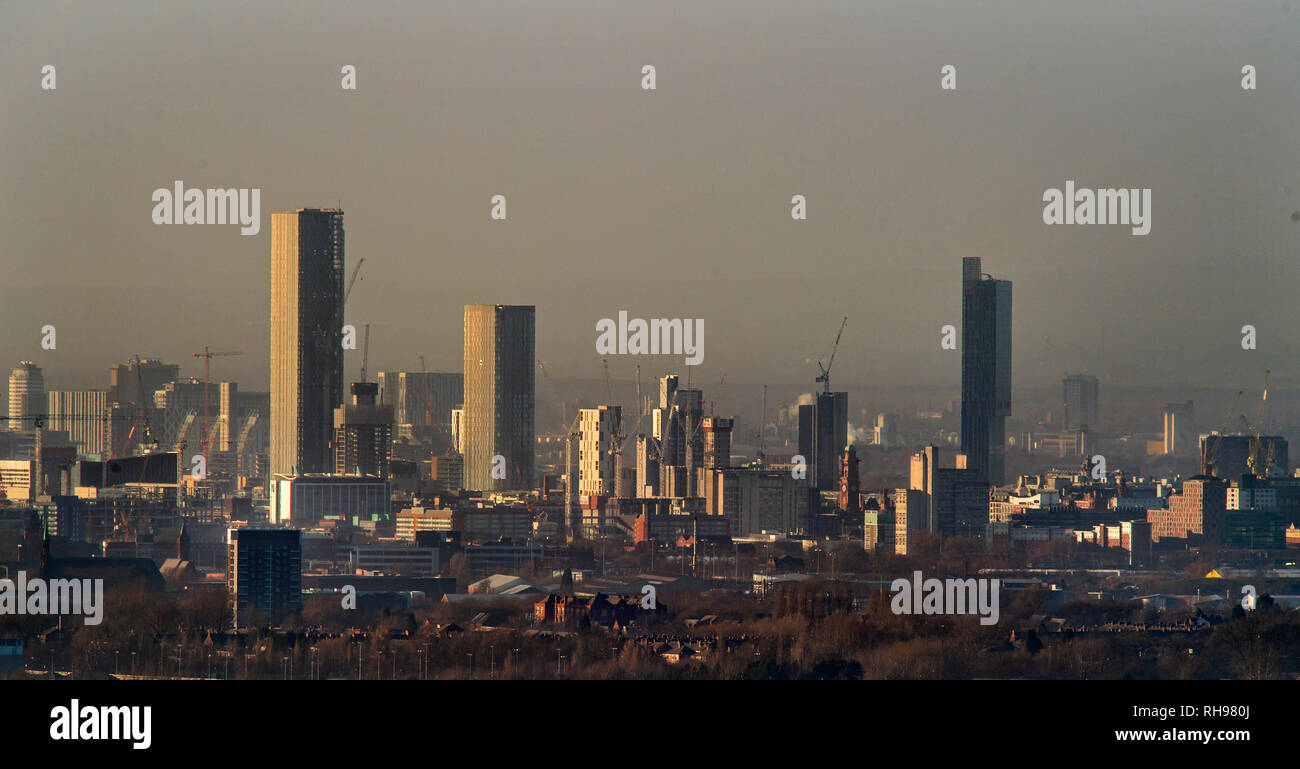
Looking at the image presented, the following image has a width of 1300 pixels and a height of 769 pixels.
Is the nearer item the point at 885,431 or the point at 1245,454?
the point at 1245,454

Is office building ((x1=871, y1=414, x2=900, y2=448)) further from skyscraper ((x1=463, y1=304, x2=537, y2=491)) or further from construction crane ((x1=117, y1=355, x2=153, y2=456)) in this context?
construction crane ((x1=117, y1=355, x2=153, y2=456))

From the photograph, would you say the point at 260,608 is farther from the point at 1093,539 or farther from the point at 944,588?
the point at 1093,539

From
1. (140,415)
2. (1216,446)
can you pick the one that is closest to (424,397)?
(140,415)

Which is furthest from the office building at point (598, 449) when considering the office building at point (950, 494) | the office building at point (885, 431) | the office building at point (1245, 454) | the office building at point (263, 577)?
the office building at point (263, 577)

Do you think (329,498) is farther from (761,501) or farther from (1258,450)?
(1258,450)

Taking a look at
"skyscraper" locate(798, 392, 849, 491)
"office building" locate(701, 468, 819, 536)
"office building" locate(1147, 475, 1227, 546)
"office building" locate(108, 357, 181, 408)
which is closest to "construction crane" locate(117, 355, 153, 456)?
"office building" locate(108, 357, 181, 408)
